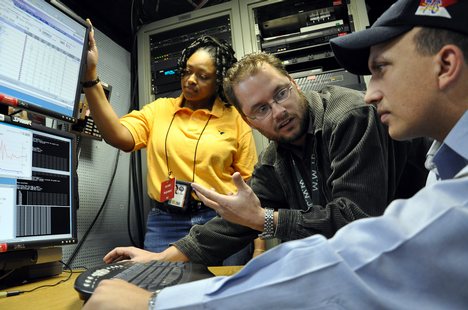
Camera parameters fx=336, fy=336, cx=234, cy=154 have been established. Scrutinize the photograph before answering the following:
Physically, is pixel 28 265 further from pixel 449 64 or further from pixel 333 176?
pixel 449 64

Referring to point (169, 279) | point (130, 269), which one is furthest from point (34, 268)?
point (169, 279)

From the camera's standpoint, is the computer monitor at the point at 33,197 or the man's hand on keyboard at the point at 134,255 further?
the man's hand on keyboard at the point at 134,255

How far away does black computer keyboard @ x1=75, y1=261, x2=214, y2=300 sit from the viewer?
61 centimetres

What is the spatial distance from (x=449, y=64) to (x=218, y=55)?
4.52ft

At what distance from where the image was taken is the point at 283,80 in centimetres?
133

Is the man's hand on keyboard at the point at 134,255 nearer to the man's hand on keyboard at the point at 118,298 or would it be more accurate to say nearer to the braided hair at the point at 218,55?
the man's hand on keyboard at the point at 118,298

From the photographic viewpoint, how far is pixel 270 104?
1.32 meters

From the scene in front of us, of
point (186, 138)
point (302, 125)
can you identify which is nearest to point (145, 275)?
point (302, 125)

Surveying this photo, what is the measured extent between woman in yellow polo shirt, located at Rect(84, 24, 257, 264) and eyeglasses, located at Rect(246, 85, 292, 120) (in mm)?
384

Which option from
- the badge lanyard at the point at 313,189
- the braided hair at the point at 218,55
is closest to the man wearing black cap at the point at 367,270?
the badge lanyard at the point at 313,189

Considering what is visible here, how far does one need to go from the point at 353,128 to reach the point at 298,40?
1.18 metres

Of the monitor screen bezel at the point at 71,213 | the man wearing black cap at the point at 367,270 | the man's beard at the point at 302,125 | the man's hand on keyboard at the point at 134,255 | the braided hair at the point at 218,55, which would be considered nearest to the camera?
the man wearing black cap at the point at 367,270

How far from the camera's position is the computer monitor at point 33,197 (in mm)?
975

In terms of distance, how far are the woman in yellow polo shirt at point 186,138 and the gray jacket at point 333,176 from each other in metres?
0.35
